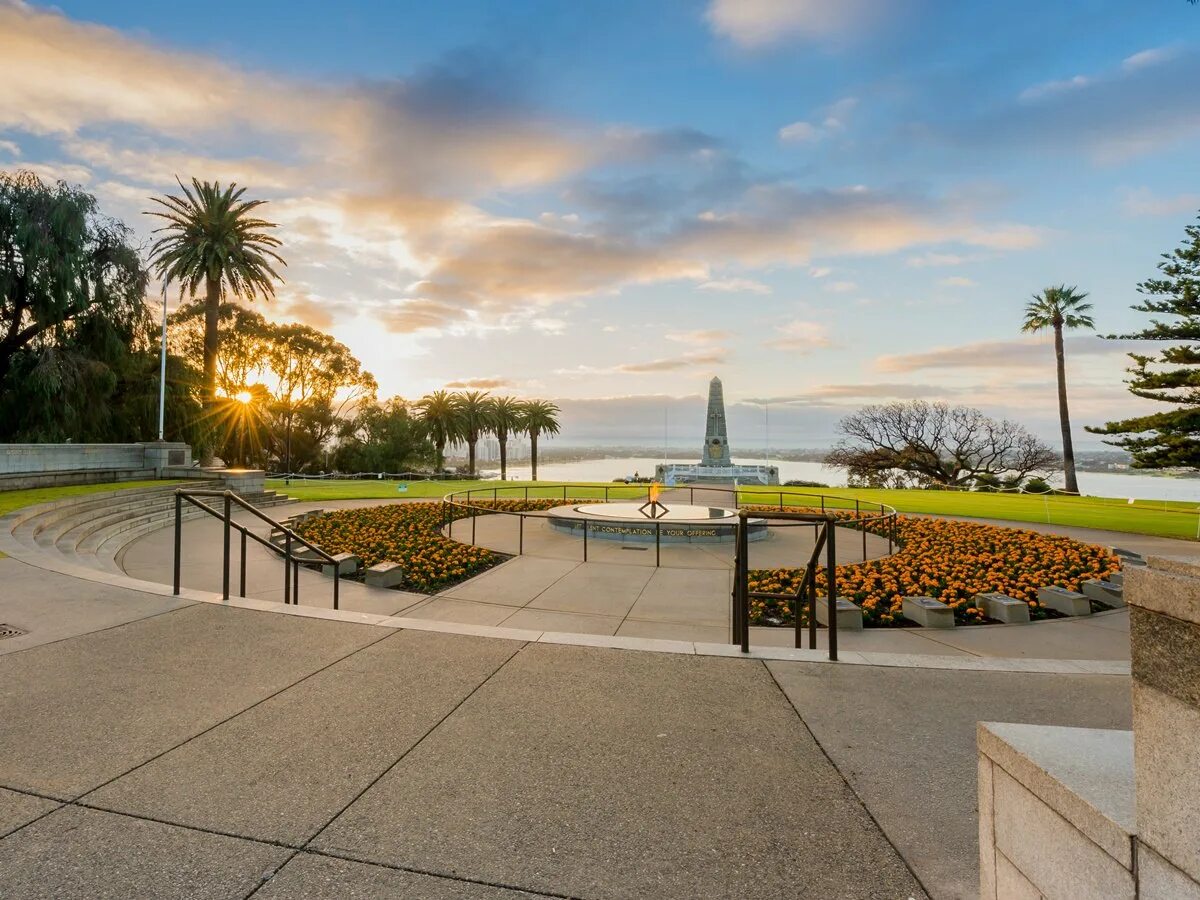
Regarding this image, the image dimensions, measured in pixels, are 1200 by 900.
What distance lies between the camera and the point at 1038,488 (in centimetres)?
4078

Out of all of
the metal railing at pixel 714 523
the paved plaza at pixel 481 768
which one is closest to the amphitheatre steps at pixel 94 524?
the paved plaza at pixel 481 768

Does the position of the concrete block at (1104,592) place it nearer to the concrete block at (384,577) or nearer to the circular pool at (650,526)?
the circular pool at (650,526)

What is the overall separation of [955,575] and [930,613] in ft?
10.4

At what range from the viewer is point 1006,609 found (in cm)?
834

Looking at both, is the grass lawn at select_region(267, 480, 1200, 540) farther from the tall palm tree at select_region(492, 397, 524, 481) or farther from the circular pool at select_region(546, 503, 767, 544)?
the tall palm tree at select_region(492, 397, 524, 481)

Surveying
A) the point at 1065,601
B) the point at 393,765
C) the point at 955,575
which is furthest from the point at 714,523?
the point at 393,765

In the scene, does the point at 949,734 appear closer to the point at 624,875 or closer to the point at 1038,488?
the point at 624,875

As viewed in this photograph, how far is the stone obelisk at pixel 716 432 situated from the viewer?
2295 inches

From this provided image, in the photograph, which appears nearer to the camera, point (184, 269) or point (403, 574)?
point (403, 574)

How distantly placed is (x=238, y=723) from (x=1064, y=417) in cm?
5313

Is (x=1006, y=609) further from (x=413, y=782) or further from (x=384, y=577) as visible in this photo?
(x=384, y=577)

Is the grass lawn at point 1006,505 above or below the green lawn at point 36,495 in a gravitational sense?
below

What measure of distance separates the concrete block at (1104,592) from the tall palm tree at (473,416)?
170 ft

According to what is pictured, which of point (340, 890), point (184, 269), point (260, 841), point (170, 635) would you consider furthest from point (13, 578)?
point (184, 269)
